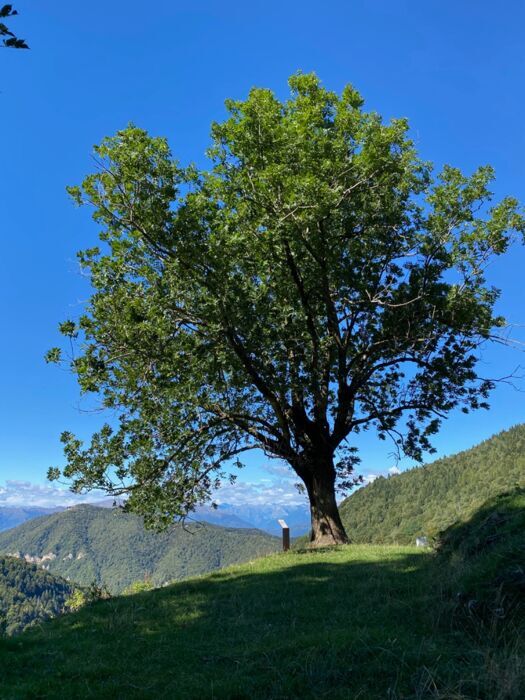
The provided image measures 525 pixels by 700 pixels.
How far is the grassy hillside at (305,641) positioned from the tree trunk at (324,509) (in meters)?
8.35

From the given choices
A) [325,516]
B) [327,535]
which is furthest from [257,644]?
[327,535]

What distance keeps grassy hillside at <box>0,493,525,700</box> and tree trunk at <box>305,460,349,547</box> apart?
27.4 feet

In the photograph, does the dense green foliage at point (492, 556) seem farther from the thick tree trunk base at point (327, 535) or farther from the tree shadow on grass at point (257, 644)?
the thick tree trunk base at point (327, 535)

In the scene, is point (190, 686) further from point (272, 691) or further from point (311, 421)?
point (311, 421)

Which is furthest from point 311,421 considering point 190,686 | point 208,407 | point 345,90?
point 190,686

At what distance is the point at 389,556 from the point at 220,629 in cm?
921

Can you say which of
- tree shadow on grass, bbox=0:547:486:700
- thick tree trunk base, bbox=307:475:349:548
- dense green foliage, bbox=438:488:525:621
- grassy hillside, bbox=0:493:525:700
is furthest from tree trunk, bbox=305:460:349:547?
dense green foliage, bbox=438:488:525:621

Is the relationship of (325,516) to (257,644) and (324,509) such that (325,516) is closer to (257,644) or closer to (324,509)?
(324,509)

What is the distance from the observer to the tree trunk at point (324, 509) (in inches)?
885

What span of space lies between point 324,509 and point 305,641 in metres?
14.8

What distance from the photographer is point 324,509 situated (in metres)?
22.6

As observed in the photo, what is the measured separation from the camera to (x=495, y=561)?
31.2ft

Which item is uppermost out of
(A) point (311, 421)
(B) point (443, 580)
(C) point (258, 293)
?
(C) point (258, 293)

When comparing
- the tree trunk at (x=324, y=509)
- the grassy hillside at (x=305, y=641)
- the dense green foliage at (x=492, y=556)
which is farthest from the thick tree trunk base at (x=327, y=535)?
the dense green foliage at (x=492, y=556)
